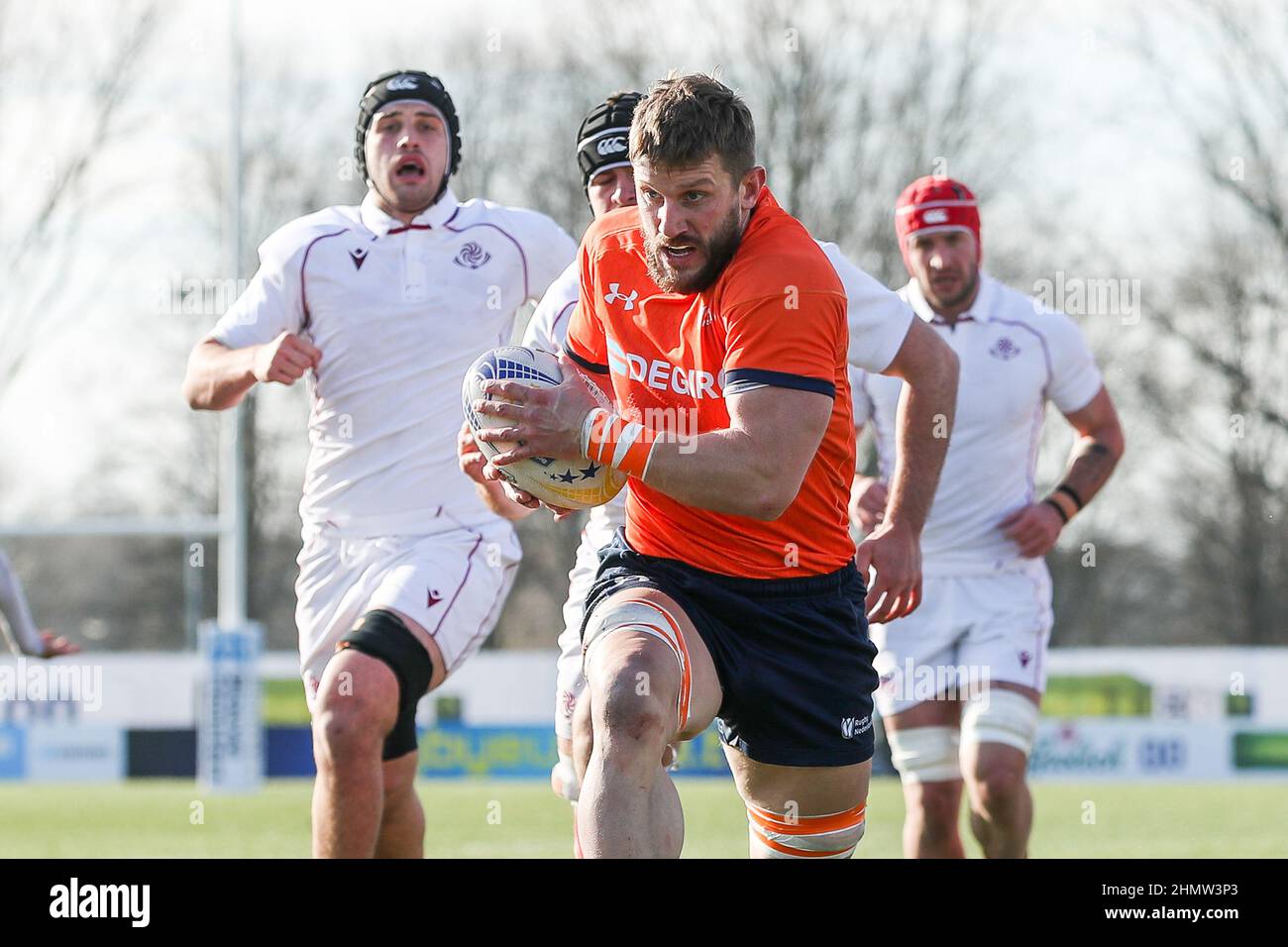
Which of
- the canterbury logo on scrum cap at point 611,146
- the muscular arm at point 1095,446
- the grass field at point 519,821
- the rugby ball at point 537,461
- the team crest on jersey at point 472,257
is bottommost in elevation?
the grass field at point 519,821

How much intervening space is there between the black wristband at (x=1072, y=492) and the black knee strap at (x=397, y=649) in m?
2.94

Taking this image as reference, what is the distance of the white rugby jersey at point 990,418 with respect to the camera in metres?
7.47

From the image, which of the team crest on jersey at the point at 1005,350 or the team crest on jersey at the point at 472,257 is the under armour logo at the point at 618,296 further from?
the team crest on jersey at the point at 1005,350

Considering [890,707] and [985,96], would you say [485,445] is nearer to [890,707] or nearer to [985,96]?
[890,707]

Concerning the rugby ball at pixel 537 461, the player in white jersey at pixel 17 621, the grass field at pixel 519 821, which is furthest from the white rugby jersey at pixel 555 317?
the grass field at pixel 519 821

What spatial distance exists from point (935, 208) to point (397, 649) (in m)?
2.98

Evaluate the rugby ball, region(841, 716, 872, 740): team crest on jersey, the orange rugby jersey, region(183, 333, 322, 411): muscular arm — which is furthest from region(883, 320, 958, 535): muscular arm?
region(183, 333, 322, 411): muscular arm

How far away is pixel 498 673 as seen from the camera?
64.9 feet

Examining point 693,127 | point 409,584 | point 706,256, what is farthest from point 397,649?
point 693,127

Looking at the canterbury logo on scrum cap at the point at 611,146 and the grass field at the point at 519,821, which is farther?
the grass field at the point at 519,821

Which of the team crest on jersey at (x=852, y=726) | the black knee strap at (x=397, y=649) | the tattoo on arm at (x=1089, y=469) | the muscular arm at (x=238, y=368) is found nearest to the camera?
the team crest on jersey at (x=852, y=726)

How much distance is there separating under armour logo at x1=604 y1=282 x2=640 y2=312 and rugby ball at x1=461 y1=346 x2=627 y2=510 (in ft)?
0.84

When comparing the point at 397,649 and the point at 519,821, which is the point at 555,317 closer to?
the point at 397,649
